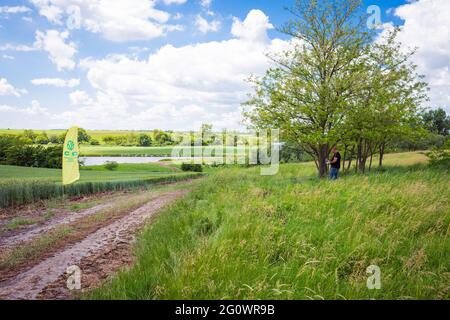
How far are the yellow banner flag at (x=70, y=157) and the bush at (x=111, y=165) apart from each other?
56.8ft

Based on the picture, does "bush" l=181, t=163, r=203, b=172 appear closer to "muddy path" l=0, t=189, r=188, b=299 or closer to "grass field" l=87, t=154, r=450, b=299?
"muddy path" l=0, t=189, r=188, b=299

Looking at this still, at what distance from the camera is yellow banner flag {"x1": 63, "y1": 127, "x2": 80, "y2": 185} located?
66.9 ft

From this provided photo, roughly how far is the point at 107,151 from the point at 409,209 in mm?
48768

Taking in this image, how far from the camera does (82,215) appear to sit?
14453 mm

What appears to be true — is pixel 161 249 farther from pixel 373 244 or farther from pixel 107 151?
pixel 107 151

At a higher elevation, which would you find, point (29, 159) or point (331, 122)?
point (331, 122)

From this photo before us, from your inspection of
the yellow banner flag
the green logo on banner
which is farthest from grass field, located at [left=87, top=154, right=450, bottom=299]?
the green logo on banner

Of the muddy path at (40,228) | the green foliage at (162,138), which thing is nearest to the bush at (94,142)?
the green foliage at (162,138)

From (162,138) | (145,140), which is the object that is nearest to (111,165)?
(145,140)

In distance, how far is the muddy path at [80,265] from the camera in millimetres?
5652

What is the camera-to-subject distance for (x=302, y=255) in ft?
17.0

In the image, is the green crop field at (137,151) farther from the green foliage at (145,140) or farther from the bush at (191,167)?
the bush at (191,167)
